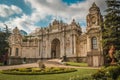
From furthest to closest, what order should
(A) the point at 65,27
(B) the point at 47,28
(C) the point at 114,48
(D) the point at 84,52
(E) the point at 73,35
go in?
1. (B) the point at 47,28
2. (A) the point at 65,27
3. (E) the point at 73,35
4. (D) the point at 84,52
5. (C) the point at 114,48

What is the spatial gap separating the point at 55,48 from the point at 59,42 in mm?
3154

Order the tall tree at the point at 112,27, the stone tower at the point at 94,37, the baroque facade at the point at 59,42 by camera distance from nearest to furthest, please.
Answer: the tall tree at the point at 112,27, the stone tower at the point at 94,37, the baroque facade at the point at 59,42

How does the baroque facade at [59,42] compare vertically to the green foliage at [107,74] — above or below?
above

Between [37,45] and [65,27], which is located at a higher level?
[65,27]

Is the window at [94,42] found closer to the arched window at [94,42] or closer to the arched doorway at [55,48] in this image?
the arched window at [94,42]

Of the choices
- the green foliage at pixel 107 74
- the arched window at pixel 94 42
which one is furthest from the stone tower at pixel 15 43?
the green foliage at pixel 107 74

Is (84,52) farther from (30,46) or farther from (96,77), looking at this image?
(96,77)

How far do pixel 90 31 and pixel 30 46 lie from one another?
99.2ft

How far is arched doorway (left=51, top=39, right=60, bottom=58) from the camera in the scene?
63.2m

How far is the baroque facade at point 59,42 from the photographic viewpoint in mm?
45188

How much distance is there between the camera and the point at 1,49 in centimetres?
5375

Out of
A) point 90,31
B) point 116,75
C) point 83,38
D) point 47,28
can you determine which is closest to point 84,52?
point 83,38

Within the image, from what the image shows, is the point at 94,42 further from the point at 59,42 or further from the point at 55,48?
the point at 55,48

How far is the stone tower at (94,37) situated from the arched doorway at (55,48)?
2058 cm
